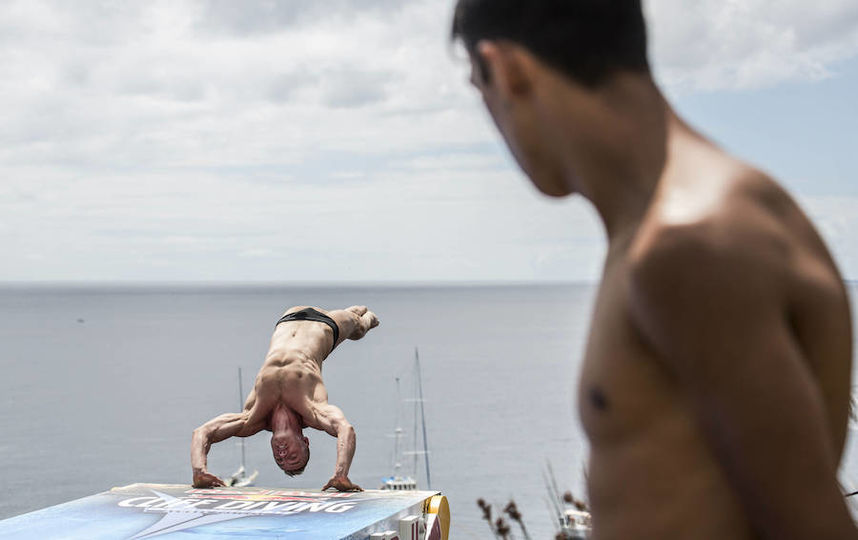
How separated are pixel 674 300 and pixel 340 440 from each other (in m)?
10.2

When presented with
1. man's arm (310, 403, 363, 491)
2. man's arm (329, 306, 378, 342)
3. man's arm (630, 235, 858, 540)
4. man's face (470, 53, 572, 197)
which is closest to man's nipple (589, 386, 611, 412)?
man's arm (630, 235, 858, 540)

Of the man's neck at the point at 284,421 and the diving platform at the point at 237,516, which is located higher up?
the man's neck at the point at 284,421

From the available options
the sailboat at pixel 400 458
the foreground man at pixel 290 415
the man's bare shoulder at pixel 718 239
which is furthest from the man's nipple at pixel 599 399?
the sailboat at pixel 400 458

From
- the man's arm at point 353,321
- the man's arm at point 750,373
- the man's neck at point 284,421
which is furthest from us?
the man's arm at point 353,321

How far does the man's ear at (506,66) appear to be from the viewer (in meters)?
1.78

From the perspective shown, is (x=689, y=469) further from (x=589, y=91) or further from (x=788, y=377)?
(x=589, y=91)

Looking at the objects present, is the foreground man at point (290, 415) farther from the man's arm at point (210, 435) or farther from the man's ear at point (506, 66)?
the man's ear at point (506, 66)

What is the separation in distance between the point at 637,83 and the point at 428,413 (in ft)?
225

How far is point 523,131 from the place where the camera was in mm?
1830

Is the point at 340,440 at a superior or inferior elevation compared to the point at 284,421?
inferior

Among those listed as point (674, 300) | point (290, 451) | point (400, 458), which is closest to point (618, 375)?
point (674, 300)

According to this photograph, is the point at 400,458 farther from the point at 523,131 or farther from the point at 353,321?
the point at 523,131

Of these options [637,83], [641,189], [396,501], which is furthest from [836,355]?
[396,501]

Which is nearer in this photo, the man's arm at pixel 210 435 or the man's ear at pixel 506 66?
the man's ear at pixel 506 66
